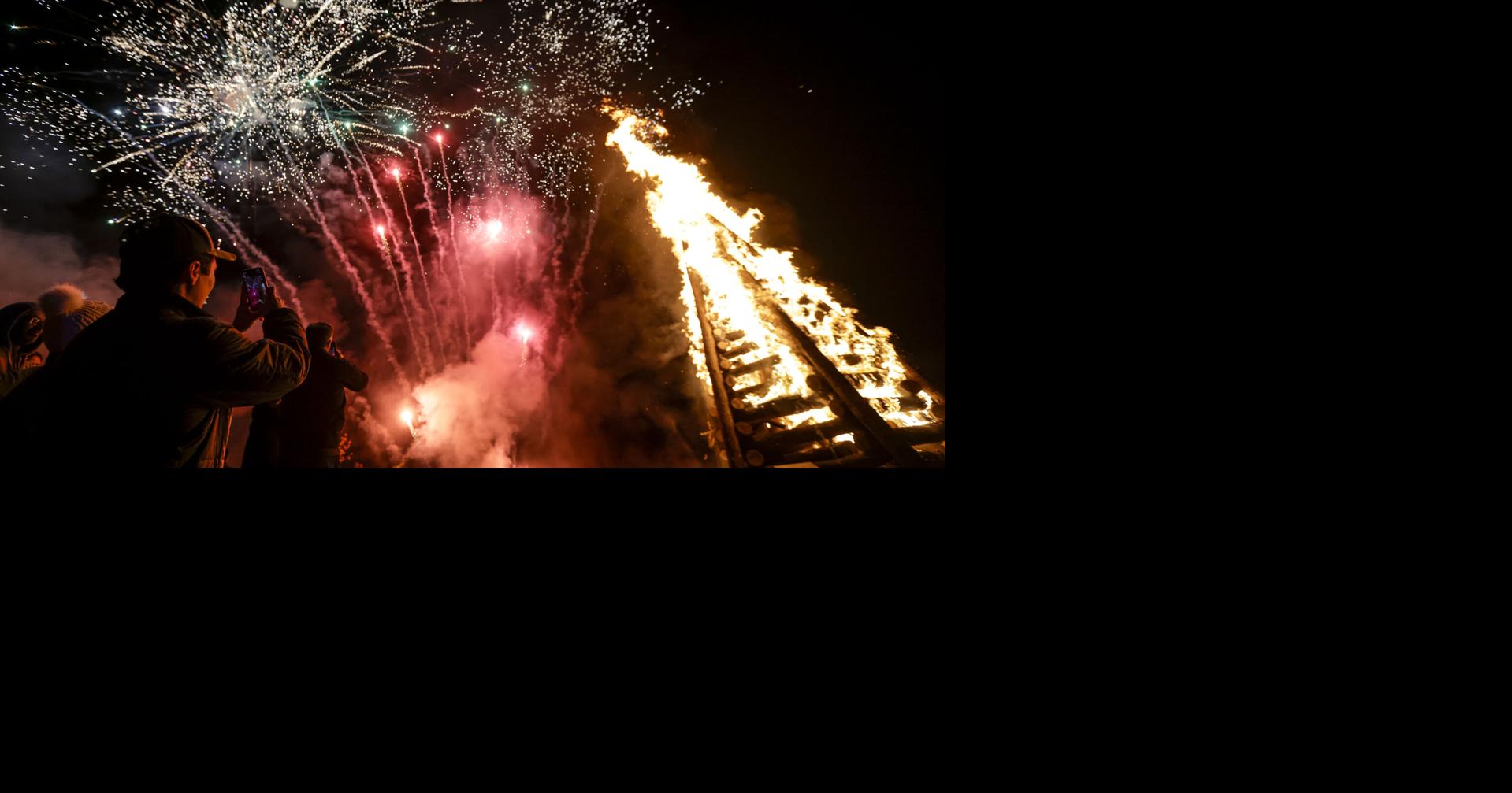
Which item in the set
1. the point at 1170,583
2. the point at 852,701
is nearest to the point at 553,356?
the point at 852,701

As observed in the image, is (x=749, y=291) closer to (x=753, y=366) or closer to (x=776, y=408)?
(x=753, y=366)

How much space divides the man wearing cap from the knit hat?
1.56 m

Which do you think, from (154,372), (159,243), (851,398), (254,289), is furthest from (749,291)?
(154,372)

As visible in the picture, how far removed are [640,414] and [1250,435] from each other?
4.11 meters

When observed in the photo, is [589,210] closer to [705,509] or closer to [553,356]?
[553,356]

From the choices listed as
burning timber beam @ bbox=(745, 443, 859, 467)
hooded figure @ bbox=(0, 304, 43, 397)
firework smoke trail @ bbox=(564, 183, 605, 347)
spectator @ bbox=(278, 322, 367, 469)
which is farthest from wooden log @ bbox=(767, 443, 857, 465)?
hooded figure @ bbox=(0, 304, 43, 397)

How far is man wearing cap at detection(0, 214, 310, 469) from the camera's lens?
68.0 inches

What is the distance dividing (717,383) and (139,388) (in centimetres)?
304

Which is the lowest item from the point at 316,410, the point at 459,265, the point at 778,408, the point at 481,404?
the point at 316,410

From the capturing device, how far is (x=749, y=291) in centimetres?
475

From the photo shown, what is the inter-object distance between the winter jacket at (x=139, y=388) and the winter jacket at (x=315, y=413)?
1.21m

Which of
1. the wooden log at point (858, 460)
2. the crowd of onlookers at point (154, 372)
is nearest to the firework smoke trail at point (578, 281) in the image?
the crowd of onlookers at point (154, 372)

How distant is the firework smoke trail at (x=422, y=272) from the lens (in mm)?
6156

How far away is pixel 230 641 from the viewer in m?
1.18
